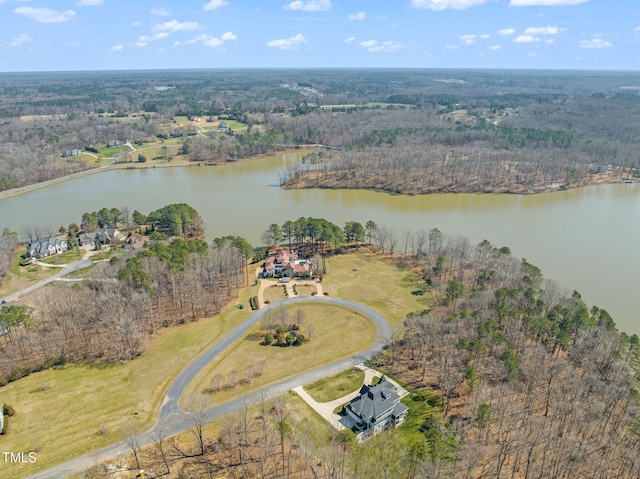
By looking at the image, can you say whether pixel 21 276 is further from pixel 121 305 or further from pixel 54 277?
pixel 121 305

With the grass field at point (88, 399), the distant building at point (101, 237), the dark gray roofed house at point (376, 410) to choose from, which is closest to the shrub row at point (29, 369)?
the grass field at point (88, 399)

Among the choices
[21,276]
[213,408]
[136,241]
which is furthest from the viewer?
[136,241]

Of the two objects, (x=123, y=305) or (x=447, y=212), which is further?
(x=447, y=212)

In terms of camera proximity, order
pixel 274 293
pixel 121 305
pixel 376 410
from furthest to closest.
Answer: pixel 274 293 < pixel 121 305 < pixel 376 410

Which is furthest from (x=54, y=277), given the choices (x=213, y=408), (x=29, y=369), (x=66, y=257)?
(x=213, y=408)

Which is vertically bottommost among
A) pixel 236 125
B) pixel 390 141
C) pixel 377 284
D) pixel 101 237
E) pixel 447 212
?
pixel 377 284

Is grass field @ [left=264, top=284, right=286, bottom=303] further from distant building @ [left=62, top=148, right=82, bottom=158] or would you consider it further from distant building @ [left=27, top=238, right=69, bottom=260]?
distant building @ [left=62, top=148, right=82, bottom=158]
